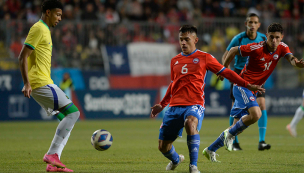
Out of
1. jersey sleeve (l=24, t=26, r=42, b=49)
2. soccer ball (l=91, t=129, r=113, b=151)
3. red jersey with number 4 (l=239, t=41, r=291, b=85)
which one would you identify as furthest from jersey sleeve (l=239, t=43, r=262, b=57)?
jersey sleeve (l=24, t=26, r=42, b=49)

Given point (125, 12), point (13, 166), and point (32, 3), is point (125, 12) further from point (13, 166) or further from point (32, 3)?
point (13, 166)

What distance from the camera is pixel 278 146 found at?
9023 millimetres

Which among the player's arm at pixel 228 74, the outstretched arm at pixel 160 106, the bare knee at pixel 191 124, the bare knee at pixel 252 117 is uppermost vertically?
the player's arm at pixel 228 74

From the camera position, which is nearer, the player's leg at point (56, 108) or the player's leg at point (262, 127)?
the player's leg at point (56, 108)

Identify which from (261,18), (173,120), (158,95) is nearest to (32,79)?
(173,120)

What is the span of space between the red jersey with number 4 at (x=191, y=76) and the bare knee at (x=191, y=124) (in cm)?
28

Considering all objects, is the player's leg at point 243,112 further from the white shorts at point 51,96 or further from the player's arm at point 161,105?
the white shorts at point 51,96

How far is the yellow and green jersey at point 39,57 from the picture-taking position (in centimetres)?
565

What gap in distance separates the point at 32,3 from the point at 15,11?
3.29ft

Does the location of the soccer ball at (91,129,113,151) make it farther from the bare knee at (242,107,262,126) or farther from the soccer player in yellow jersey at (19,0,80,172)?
the bare knee at (242,107,262,126)

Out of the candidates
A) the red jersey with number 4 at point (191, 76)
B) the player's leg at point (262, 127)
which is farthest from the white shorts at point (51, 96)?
the player's leg at point (262, 127)

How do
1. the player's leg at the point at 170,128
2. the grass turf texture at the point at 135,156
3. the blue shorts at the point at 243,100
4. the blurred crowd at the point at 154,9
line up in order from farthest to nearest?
the blurred crowd at the point at 154,9
the blue shorts at the point at 243,100
the grass turf texture at the point at 135,156
the player's leg at the point at 170,128

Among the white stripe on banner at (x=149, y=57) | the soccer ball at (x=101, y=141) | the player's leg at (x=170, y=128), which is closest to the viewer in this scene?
the player's leg at (x=170, y=128)

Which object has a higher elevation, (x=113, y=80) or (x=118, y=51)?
(x=118, y=51)
